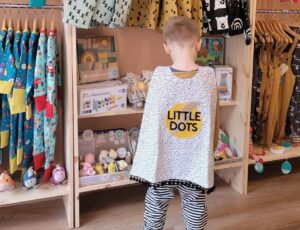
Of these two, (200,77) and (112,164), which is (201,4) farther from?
(112,164)

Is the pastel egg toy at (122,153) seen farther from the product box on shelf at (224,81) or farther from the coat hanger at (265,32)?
the coat hanger at (265,32)

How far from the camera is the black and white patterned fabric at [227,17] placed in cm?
223

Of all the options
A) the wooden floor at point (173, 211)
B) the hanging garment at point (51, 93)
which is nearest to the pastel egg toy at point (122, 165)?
the wooden floor at point (173, 211)

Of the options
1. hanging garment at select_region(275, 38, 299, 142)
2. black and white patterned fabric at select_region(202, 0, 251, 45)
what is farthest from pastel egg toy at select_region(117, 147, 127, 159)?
hanging garment at select_region(275, 38, 299, 142)

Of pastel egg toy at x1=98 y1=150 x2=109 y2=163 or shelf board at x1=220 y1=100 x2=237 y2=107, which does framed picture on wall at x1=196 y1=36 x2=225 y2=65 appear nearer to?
shelf board at x1=220 y1=100 x2=237 y2=107

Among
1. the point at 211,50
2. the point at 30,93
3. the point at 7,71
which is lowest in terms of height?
the point at 30,93

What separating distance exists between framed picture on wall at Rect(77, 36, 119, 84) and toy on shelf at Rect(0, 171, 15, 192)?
25.4 inches

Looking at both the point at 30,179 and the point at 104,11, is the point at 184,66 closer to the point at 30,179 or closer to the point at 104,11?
the point at 104,11

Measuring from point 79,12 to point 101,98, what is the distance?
1.59ft

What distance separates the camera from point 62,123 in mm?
2322

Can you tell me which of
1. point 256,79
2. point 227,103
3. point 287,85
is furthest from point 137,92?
point 287,85

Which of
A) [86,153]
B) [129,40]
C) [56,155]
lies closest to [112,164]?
[86,153]

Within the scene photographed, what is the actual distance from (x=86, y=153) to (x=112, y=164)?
0.61 feet

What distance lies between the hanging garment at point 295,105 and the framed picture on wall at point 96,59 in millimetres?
1215
